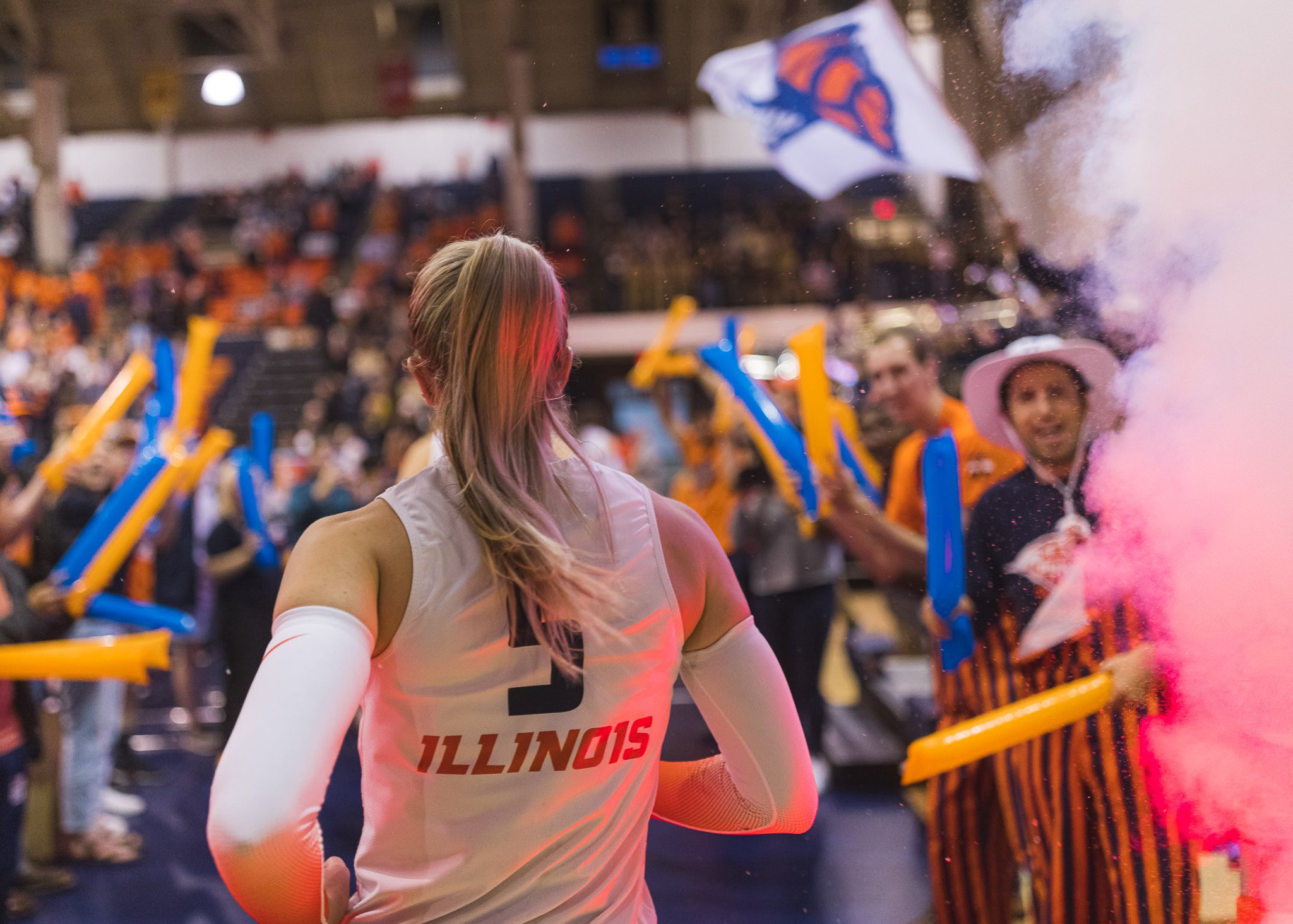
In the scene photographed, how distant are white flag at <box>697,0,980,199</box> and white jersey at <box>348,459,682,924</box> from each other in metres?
1.31

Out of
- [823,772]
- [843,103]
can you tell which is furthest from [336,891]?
[823,772]

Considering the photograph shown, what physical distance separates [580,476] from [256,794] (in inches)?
17.1

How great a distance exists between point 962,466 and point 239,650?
3.09 m

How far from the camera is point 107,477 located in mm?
3564

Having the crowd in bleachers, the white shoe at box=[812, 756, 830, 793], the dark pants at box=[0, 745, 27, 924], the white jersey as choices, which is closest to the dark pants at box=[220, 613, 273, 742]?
the crowd in bleachers

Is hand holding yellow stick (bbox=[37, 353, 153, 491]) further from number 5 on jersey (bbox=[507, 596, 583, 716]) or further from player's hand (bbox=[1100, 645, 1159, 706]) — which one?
player's hand (bbox=[1100, 645, 1159, 706])

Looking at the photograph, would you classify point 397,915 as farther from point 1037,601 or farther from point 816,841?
point 816,841

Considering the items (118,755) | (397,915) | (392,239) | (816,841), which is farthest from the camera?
(392,239)

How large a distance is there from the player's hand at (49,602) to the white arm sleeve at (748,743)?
2.20m

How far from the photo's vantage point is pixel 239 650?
4016 millimetres

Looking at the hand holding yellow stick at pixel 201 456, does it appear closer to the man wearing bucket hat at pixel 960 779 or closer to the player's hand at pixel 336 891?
the man wearing bucket hat at pixel 960 779

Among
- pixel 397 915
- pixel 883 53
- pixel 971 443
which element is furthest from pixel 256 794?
pixel 883 53

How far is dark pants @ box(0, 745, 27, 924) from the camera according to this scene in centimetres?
Answer: 244

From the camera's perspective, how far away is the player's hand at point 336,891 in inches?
39.9
